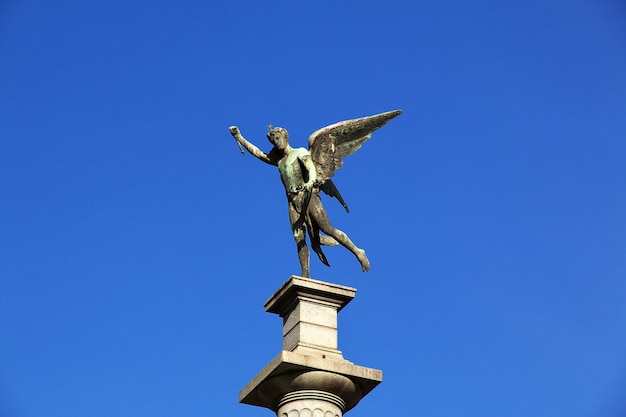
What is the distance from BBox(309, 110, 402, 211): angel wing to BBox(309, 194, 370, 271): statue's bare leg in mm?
447

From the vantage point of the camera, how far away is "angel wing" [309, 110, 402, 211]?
25.3m

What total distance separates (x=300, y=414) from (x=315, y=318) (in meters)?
1.94

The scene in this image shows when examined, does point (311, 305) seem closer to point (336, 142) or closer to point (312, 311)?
point (312, 311)

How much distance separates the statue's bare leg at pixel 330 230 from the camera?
81.5ft

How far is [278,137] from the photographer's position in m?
25.4

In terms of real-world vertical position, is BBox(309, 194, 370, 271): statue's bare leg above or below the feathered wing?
below

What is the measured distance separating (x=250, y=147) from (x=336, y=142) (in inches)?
74.8

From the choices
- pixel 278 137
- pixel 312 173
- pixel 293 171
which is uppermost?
pixel 278 137

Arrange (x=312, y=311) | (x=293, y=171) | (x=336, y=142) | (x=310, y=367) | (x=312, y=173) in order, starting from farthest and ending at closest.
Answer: (x=336, y=142)
(x=293, y=171)
(x=312, y=173)
(x=312, y=311)
(x=310, y=367)

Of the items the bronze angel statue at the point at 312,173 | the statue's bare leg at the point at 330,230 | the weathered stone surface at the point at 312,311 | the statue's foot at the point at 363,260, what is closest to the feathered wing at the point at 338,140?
the bronze angel statue at the point at 312,173

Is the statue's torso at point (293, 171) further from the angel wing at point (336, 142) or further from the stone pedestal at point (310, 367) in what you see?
the stone pedestal at point (310, 367)

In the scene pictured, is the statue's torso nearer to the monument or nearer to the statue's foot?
the monument

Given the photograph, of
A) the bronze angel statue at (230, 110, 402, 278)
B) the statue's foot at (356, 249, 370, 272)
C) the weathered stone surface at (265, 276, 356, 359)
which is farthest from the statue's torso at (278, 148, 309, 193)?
the weathered stone surface at (265, 276, 356, 359)

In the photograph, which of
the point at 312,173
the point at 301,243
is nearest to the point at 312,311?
the point at 301,243
